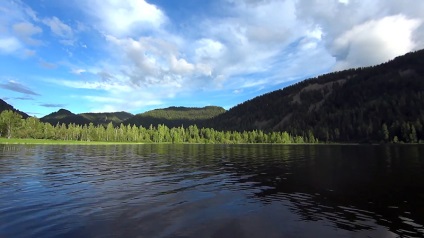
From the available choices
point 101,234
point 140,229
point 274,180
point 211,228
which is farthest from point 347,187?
point 101,234

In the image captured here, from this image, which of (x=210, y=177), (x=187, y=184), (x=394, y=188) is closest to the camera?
(x=394, y=188)

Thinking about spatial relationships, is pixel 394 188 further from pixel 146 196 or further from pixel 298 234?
pixel 146 196

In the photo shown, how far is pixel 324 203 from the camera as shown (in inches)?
1164

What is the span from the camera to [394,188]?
1492 inches

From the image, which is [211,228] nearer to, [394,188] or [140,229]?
[140,229]

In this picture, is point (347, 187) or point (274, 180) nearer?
point (347, 187)

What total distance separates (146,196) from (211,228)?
41.7 ft

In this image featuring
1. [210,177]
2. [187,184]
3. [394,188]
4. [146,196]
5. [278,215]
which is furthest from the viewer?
[210,177]

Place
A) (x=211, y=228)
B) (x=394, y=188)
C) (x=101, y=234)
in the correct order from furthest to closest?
(x=394, y=188), (x=211, y=228), (x=101, y=234)

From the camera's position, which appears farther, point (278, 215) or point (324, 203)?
point (324, 203)

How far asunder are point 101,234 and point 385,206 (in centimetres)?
2453

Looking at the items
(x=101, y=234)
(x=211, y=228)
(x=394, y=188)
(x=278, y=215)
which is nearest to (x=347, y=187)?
(x=394, y=188)

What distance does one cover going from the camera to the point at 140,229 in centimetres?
2080

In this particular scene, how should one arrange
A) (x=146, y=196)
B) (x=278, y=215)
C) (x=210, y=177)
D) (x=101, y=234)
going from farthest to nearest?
(x=210, y=177) < (x=146, y=196) < (x=278, y=215) < (x=101, y=234)
